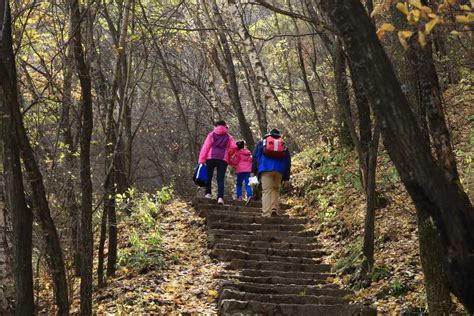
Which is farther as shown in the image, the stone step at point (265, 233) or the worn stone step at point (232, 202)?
the worn stone step at point (232, 202)

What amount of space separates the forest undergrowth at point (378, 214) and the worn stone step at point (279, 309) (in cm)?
68

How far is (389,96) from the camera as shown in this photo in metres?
4.66

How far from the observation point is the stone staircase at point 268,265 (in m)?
7.86

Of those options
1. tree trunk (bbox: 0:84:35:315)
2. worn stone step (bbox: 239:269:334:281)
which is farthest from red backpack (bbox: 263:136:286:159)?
tree trunk (bbox: 0:84:35:315)

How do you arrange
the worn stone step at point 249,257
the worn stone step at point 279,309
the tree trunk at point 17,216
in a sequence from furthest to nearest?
the worn stone step at point 249,257, the worn stone step at point 279,309, the tree trunk at point 17,216

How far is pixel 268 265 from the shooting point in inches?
414

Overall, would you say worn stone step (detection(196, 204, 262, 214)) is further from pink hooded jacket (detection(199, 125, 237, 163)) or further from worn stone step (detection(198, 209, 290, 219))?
pink hooded jacket (detection(199, 125, 237, 163))

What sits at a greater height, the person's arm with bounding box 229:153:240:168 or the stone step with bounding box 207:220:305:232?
the person's arm with bounding box 229:153:240:168

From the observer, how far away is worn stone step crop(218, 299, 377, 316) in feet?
25.4

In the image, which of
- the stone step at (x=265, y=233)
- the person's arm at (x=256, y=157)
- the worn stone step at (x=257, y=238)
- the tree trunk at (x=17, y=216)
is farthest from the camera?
the person's arm at (x=256, y=157)

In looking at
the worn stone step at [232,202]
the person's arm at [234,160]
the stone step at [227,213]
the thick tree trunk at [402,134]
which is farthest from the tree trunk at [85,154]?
the person's arm at [234,160]

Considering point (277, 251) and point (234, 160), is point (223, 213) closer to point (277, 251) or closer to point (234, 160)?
point (234, 160)

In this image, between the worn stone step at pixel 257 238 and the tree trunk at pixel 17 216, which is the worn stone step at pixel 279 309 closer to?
the tree trunk at pixel 17 216

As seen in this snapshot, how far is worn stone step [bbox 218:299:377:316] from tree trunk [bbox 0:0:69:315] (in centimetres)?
237
